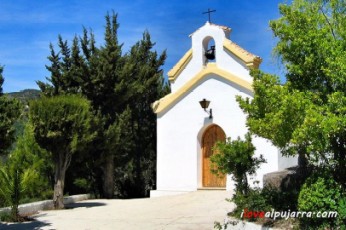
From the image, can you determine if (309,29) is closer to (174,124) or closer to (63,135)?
(63,135)

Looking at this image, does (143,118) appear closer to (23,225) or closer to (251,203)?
(23,225)

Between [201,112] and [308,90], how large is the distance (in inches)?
406

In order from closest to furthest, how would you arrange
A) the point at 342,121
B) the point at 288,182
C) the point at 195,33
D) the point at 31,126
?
1. the point at 342,121
2. the point at 288,182
3. the point at 31,126
4. the point at 195,33

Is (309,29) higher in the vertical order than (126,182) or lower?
higher

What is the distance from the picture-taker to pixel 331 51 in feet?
24.2

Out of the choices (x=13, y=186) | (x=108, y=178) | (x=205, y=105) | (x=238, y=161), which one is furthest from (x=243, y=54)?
(x=13, y=186)

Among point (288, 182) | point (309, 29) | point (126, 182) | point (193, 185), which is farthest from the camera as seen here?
point (126, 182)

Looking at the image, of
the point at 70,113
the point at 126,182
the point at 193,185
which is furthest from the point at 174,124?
the point at 70,113

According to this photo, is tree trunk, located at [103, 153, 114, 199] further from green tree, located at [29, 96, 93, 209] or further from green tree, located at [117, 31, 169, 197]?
green tree, located at [29, 96, 93, 209]

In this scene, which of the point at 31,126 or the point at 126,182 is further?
the point at 126,182

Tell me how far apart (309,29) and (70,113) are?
8582 millimetres

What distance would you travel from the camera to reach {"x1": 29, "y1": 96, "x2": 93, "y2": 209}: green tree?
13688mm

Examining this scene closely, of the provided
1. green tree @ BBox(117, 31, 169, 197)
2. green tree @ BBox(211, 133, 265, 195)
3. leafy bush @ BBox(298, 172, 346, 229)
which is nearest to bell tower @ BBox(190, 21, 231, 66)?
green tree @ BBox(117, 31, 169, 197)

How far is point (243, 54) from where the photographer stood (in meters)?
17.7
